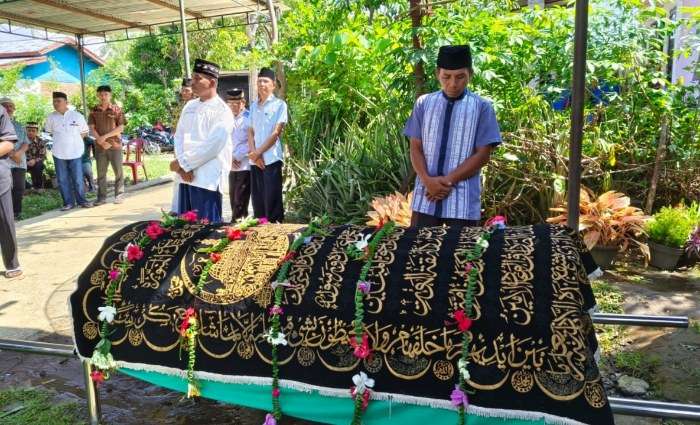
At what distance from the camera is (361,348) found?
1.79 m

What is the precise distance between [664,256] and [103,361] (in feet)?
13.3

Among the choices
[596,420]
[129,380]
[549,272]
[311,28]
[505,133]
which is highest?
[311,28]

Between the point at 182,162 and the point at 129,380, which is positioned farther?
the point at 182,162

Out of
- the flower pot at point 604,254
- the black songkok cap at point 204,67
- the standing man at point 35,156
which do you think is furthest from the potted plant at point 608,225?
the standing man at point 35,156

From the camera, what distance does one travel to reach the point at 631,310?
3.54 metres

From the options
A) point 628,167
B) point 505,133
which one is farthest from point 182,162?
point 628,167

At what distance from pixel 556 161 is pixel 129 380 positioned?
3627mm

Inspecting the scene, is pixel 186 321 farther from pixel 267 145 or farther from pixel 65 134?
pixel 65 134

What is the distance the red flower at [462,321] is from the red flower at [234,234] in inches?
39.5

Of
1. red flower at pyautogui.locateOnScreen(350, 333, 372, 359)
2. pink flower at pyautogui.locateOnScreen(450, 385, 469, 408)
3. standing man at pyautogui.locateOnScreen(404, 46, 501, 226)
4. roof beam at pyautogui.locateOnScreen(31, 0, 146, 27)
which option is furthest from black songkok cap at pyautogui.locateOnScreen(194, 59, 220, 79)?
roof beam at pyautogui.locateOnScreen(31, 0, 146, 27)

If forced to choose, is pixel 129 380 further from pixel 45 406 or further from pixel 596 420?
pixel 596 420

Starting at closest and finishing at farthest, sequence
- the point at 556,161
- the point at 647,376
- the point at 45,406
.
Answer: the point at 45,406
the point at 647,376
the point at 556,161

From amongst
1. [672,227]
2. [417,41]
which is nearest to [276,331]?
[417,41]

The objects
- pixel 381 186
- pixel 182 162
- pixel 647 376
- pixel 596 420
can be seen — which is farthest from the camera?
pixel 381 186
